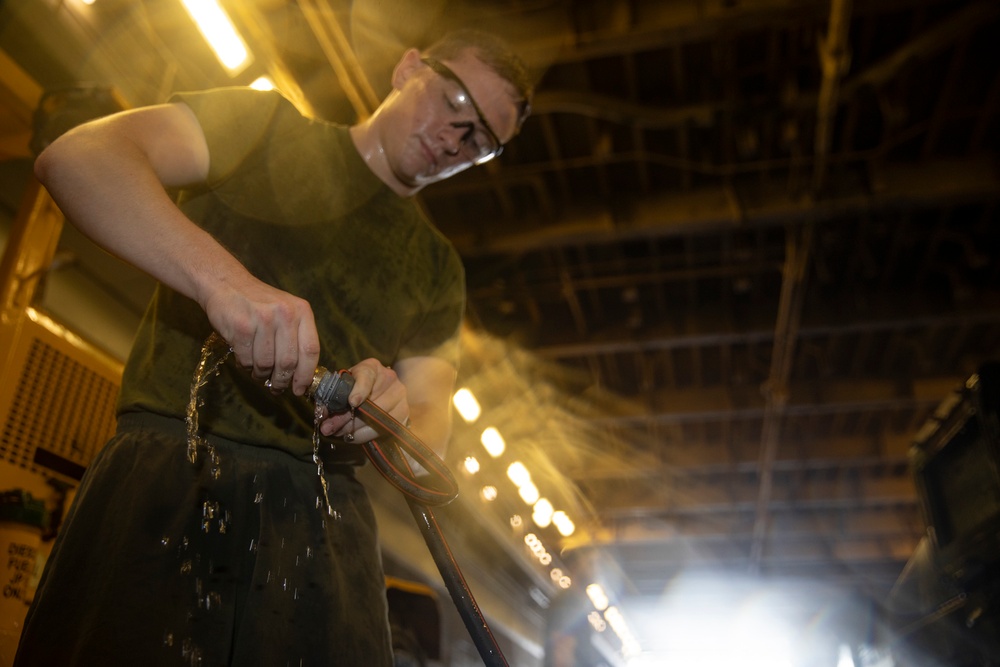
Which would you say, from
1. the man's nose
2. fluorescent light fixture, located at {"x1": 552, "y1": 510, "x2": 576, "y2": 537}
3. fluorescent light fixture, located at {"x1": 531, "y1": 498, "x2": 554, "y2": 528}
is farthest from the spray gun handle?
fluorescent light fixture, located at {"x1": 552, "y1": 510, "x2": 576, "y2": 537}

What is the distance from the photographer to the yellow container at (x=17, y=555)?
2207 mm

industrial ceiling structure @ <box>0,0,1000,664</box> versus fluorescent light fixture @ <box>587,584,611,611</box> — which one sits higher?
industrial ceiling structure @ <box>0,0,1000,664</box>

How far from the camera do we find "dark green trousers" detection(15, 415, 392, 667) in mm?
1212

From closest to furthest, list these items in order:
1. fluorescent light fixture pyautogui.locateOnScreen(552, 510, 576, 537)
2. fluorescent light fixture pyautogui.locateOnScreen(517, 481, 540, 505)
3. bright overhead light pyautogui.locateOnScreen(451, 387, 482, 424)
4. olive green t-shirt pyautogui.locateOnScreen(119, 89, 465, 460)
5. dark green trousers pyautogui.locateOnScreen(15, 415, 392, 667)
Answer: dark green trousers pyautogui.locateOnScreen(15, 415, 392, 667)
olive green t-shirt pyautogui.locateOnScreen(119, 89, 465, 460)
bright overhead light pyautogui.locateOnScreen(451, 387, 482, 424)
fluorescent light fixture pyautogui.locateOnScreen(517, 481, 540, 505)
fluorescent light fixture pyautogui.locateOnScreen(552, 510, 576, 537)

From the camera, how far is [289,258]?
5.42ft

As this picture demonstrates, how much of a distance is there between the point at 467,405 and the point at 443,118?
202 inches

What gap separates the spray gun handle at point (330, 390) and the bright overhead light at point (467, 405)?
A: 217 inches

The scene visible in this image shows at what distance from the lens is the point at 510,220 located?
6.21m

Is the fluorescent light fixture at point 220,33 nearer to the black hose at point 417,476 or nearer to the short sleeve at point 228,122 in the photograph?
the short sleeve at point 228,122

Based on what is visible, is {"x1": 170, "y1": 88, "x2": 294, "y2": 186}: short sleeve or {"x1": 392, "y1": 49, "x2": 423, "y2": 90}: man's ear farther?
{"x1": 392, "y1": 49, "x2": 423, "y2": 90}: man's ear

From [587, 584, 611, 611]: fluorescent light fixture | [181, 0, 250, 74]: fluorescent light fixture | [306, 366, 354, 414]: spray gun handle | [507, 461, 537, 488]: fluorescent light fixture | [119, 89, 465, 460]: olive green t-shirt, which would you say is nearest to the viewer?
[306, 366, 354, 414]: spray gun handle

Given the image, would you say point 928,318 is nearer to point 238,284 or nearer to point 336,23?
point 336,23

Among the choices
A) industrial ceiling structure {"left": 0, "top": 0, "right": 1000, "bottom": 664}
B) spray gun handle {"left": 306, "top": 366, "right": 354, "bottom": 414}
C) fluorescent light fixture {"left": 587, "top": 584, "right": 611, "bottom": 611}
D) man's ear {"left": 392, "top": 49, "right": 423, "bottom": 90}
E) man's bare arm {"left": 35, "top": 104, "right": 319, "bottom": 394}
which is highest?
industrial ceiling structure {"left": 0, "top": 0, "right": 1000, "bottom": 664}

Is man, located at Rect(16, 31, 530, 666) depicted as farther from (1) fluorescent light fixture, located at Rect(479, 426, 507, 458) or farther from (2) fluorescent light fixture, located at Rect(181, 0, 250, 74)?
(1) fluorescent light fixture, located at Rect(479, 426, 507, 458)
